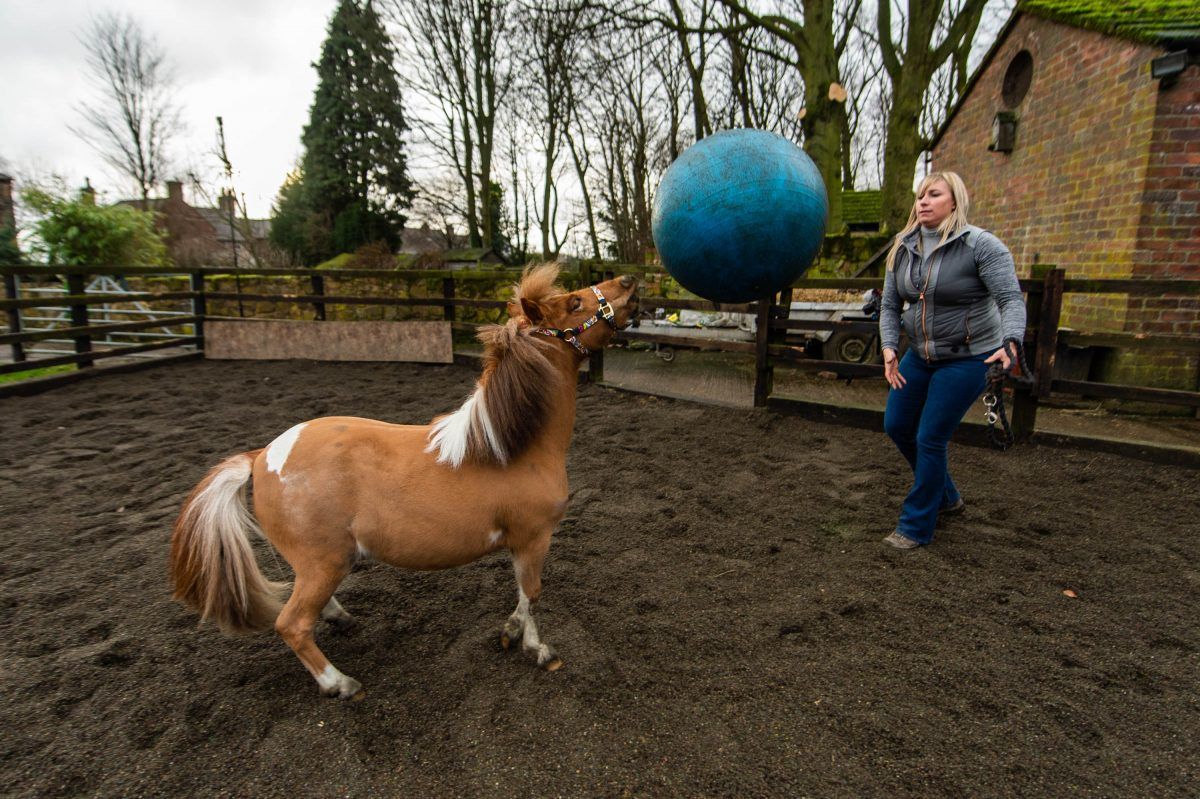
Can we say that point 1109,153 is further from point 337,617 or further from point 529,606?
point 337,617

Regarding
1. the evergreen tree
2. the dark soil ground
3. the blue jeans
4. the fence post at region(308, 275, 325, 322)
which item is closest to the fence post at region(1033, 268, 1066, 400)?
the dark soil ground

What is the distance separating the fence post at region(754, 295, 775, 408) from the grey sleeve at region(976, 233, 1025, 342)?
3.11 m

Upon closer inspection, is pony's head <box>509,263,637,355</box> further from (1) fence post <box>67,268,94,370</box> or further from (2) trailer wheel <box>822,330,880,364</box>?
(1) fence post <box>67,268,94,370</box>

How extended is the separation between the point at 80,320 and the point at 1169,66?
12395mm

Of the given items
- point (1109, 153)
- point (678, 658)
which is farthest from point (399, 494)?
point (1109, 153)

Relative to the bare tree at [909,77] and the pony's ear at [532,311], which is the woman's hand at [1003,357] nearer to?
the pony's ear at [532,311]

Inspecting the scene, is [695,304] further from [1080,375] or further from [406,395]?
[1080,375]

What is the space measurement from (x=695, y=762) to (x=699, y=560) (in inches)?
52.3

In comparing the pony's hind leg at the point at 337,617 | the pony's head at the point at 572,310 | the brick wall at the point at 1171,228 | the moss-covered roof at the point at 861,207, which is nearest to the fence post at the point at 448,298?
the pony's hind leg at the point at 337,617

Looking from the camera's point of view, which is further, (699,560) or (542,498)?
(699,560)

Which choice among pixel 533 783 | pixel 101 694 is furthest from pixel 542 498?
pixel 101 694

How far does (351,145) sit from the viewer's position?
897 inches

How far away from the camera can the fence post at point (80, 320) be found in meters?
7.48

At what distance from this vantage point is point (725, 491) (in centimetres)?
403
